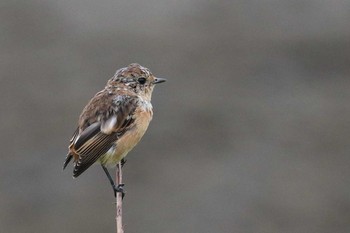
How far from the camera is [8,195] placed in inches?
561

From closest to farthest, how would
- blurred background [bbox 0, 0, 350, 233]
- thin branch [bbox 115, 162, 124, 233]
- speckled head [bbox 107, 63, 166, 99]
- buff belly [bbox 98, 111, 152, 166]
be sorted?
thin branch [bbox 115, 162, 124, 233] → buff belly [bbox 98, 111, 152, 166] → speckled head [bbox 107, 63, 166, 99] → blurred background [bbox 0, 0, 350, 233]

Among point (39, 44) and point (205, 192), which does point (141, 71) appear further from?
point (39, 44)

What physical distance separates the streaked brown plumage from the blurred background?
182 inches

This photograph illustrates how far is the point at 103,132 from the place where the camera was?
8.10 m

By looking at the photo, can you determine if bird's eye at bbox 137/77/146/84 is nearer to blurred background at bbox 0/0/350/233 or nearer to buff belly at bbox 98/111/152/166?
buff belly at bbox 98/111/152/166

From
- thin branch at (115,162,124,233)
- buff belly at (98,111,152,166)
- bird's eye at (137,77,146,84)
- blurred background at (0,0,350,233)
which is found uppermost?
blurred background at (0,0,350,233)

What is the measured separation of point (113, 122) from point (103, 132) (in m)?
0.17

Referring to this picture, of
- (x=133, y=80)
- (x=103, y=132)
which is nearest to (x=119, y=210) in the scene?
(x=103, y=132)

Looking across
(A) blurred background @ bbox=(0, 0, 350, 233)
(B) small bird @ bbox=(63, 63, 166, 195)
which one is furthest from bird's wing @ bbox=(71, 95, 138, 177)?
(A) blurred background @ bbox=(0, 0, 350, 233)

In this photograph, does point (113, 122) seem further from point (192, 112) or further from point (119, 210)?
point (192, 112)

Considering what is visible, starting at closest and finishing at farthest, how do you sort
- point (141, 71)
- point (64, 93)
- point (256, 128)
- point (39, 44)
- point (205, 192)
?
point (141, 71) → point (205, 192) → point (256, 128) → point (64, 93) → point (39, 44)

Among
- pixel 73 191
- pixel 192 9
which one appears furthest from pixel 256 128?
Result: pixel 192 9

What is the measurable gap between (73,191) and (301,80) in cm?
547

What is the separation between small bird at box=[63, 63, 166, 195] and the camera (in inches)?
313
